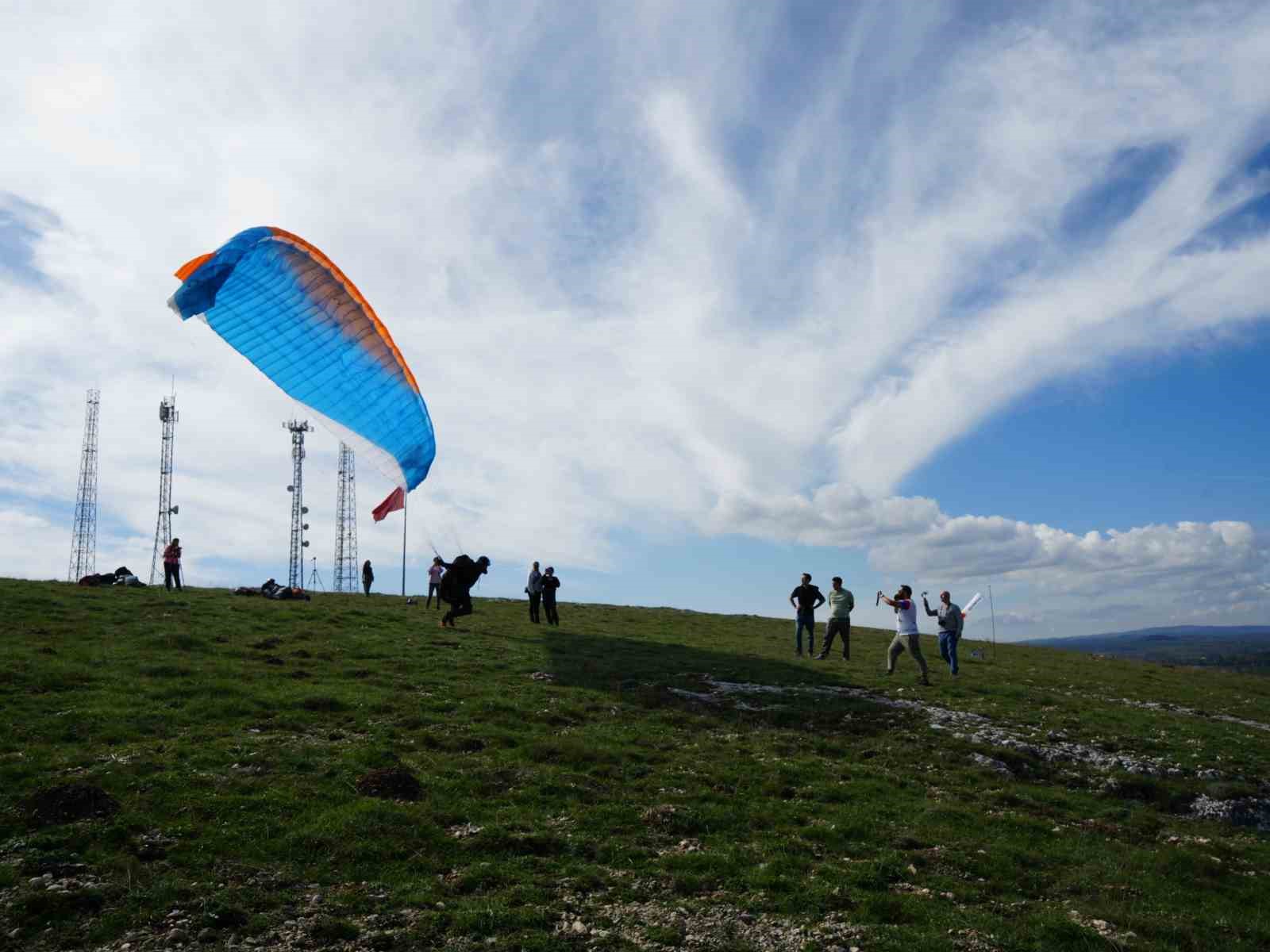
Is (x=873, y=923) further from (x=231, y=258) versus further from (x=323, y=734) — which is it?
Answer: (x=231, y=258)

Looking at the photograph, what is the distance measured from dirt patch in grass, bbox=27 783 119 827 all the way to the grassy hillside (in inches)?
1.4

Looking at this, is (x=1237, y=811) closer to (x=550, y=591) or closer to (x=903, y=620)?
(x=903, y=620)

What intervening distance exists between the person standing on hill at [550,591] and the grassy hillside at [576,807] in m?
9.43

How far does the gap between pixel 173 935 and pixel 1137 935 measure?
408 inches

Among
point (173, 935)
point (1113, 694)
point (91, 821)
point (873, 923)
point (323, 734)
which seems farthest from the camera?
point (1113, 694)

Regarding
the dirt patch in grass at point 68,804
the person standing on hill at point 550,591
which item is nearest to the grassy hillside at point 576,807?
the dirt patch in grass at point 68,804

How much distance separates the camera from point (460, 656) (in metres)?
22.9

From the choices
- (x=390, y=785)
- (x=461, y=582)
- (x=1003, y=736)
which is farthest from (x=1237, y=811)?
(x=461, y=582)

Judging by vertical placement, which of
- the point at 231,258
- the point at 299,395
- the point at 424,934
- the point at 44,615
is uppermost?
the point at 231,258

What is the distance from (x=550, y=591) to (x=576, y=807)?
2036 centimetres

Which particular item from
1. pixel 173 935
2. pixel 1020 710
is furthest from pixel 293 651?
pixel 1020 710

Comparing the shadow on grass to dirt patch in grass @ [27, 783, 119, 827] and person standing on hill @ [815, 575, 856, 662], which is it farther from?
dirt patch in grass @ [27, 783, 119, 827]

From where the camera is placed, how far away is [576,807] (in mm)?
12656

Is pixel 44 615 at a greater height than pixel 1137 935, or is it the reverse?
pixel 44 615
